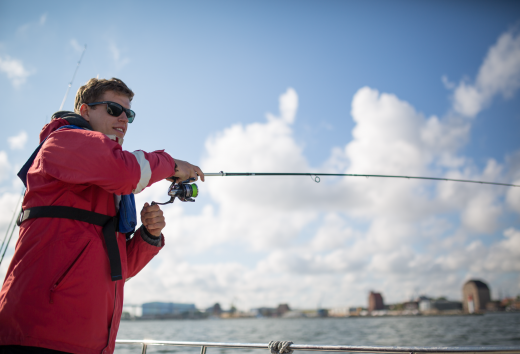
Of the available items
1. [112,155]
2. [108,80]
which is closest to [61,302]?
[112,155]

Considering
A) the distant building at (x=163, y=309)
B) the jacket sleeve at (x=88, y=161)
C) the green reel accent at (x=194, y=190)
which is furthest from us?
the distant building at (x=163, y=309)

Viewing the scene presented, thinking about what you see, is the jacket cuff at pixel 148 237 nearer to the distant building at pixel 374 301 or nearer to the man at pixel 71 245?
the man at pixel 71 245

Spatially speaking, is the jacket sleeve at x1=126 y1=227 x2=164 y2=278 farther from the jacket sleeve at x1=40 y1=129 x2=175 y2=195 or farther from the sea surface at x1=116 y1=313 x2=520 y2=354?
the sea surface at x1=116 y1=313 x2=520 y2=354

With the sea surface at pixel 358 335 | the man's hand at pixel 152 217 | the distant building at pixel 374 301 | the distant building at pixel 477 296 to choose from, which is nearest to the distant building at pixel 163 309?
the distant building at pixel 374 301

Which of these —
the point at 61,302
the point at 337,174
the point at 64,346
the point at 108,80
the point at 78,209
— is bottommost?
the point at 64,346

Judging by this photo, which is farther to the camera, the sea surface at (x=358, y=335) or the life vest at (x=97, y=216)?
the sea surface at (x=358, y=335)

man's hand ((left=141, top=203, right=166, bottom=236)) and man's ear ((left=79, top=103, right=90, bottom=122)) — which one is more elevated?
man's ear ((left=79, top=103, right=90, bottom=122))

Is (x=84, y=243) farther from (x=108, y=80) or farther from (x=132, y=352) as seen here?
(x=132, y=352)

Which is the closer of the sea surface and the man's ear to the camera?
the man's ear

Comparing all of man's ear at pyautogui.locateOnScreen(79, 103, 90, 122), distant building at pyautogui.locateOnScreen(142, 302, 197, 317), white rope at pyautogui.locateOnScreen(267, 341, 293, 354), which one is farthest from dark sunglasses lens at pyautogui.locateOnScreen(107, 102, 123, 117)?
distant building at pyautogui.locateOnScreen(142, 302, 197, 317)

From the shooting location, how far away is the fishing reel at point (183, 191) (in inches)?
93.4

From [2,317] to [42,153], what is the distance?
70 centimetres

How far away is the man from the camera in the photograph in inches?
57.6

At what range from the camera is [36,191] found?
5.44 feet
